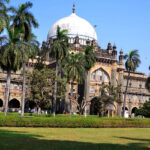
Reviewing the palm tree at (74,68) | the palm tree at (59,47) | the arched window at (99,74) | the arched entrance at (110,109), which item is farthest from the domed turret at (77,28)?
the palm tree at (59,47)

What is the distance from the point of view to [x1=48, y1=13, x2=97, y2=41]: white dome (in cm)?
7638

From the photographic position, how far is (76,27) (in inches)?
3029

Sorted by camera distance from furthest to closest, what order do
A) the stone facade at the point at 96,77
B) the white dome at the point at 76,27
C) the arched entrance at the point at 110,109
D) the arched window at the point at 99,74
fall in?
1. the white dome at the point at 76,27
2. the arched window at the point at 99,74
3. the stone facade at the point at 96,77
4. the arched entrance at the point at 110,109

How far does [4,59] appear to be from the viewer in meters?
36.0

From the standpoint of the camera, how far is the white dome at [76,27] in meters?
76.4

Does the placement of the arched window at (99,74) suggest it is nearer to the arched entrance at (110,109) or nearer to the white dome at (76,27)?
the arched entrance at (110,109)

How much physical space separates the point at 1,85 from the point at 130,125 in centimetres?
3837

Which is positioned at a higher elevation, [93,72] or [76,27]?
[76,27]

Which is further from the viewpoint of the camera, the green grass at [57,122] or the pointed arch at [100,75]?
the pointed arch at [100,75]

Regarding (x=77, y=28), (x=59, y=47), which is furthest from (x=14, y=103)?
(x=59, y=47)

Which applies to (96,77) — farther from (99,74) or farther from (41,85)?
(41,85)

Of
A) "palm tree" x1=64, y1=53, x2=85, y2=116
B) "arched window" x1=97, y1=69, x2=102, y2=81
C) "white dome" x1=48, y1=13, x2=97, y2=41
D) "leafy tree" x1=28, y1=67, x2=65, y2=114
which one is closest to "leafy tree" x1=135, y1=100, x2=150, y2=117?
"arched window" x1=97, y1=69, x2=102, y2=81

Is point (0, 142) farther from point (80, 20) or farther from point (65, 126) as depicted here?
point (80, 20)

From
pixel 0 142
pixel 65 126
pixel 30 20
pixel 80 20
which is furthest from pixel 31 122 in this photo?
pixel 80 20
